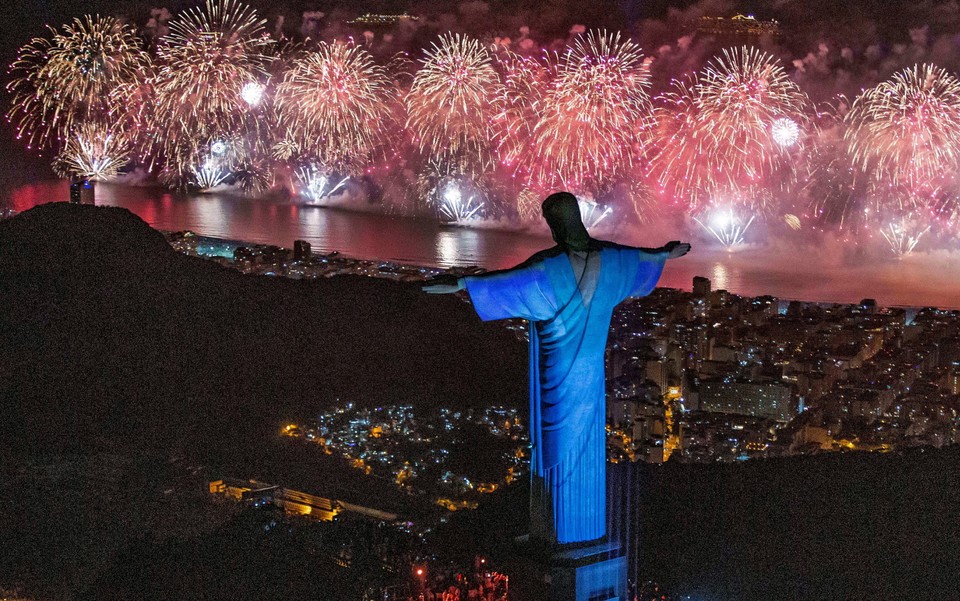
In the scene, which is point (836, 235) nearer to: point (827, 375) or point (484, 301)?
point (827, 375)

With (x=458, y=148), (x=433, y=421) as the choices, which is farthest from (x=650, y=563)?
(x=458, y=148)

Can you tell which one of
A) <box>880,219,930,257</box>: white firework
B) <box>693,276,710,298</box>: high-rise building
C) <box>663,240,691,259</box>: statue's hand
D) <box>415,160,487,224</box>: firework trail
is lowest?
<box>693,276,710,298</box>: high-rise building

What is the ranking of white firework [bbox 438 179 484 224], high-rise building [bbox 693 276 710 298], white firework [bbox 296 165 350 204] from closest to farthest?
1. high-rise building [bbox 693 276 710 298]
2. white firework [bbox 438 179 484 224]
3. white firework [bbox 296 165 350 204]

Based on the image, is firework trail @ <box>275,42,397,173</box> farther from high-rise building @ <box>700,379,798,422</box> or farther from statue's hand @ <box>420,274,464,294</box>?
statue's hand @ <box>420,274,464,294</box>

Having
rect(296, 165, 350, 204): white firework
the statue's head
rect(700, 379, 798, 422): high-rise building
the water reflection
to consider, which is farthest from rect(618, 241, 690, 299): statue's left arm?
rect(296, 165, 350, 204): white firework

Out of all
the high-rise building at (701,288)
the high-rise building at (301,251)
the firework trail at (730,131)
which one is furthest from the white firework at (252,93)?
the high-rise building at (701,288)

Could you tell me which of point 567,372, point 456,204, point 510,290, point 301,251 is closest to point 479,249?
point 456,204

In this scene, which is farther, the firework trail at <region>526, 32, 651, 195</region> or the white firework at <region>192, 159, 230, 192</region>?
the white firework at <region>192, 159, 230, 192</region>

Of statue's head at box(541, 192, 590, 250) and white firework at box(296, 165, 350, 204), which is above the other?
white firework at box(296, 165, 350, 204)

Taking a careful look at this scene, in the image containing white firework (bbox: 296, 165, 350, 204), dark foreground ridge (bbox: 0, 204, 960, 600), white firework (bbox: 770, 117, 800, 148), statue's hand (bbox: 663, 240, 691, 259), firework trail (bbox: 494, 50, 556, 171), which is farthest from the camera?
white firework (bbox: 296, 165, 350, 204)
